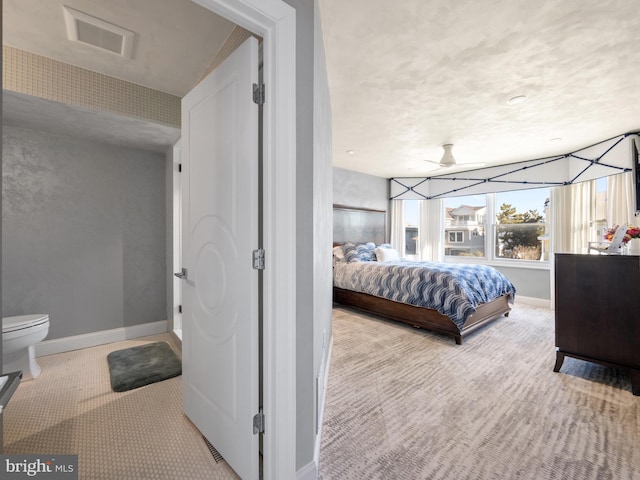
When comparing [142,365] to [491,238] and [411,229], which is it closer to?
[411,229]

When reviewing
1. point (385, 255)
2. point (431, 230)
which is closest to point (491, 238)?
point (431, 230)

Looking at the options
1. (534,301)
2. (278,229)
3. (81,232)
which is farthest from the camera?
(534,301)

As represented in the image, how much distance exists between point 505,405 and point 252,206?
87.4 inches

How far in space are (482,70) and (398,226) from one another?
429 cm

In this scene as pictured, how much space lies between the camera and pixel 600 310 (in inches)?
89.4

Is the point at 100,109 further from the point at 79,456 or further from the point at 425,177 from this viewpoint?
the point at 425,177

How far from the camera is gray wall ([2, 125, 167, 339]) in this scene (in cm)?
262

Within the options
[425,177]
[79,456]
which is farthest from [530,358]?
[425,177]

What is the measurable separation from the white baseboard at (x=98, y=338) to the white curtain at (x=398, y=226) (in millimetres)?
4777

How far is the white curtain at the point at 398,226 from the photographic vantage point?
21.1ft

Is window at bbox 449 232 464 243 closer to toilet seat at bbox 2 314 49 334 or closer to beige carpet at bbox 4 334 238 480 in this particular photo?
beige carpet at bbox 4 334 238 480

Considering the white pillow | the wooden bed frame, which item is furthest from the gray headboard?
the white pillow

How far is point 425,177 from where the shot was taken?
6.30 meters

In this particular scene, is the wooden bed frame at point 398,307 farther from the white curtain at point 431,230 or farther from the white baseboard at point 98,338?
the white baseboard at point 98,338
